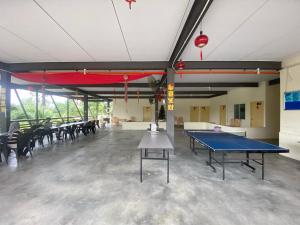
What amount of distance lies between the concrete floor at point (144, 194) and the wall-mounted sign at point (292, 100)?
1688mm

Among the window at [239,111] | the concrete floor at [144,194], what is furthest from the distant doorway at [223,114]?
the concrete floor at [144,194]

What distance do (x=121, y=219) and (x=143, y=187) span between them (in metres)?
0.90

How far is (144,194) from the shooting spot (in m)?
2.70

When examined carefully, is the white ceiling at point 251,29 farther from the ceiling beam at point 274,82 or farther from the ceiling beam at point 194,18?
the ceiling beam at point 274,82

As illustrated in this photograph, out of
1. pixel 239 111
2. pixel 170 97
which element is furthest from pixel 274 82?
pixel 170 97

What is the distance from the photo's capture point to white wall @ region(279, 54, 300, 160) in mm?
4664

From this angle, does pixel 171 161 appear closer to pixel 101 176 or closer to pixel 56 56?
pixel 101 176

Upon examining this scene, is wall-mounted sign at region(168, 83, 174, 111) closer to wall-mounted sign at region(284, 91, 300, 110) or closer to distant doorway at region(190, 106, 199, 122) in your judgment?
wall-mounted sign at region(284, 91, 300, 110)

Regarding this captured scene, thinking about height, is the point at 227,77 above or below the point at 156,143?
above

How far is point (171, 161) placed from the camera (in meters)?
4.52

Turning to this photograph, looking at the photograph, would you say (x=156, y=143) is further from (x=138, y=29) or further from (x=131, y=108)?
(x=131, y=108)

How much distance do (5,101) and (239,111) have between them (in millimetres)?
11181

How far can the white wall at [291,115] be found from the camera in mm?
4664

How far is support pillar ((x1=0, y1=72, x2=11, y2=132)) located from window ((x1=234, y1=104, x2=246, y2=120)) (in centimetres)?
1088
